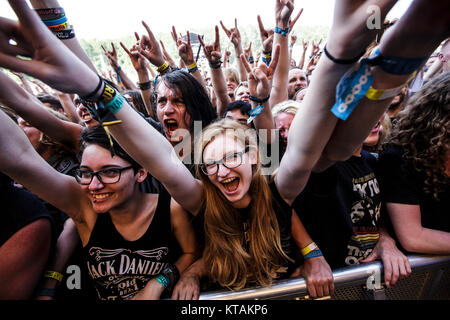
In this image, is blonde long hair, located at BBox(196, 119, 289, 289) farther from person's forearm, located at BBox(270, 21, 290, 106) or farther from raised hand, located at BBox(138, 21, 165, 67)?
raised hand, located at BBox(138, 21, 165, 67)

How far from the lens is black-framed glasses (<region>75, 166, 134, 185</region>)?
Result: 49.3 inches

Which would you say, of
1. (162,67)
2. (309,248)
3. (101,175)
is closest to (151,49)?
(162,67)

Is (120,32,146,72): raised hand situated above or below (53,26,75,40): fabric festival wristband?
→ below

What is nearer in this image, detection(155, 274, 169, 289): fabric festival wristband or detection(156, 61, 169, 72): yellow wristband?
detection(155, 274, 169, 289): fabric festival wristband

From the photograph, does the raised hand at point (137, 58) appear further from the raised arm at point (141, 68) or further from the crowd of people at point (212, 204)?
the crowd of people at point (212, 204)

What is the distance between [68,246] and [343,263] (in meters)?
1.90

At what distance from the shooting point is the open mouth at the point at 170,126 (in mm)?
2082

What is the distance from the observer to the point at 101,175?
4.14 feet

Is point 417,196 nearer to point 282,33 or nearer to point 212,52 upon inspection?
point 282,33

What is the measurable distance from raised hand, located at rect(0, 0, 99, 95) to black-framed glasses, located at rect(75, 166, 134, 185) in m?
0.66

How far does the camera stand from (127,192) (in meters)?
1.31

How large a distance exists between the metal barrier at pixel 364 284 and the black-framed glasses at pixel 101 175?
2.85 feet

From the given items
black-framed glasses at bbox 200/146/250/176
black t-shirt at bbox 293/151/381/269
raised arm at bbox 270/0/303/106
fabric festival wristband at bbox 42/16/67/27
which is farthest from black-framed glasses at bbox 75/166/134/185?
raised arm at bbox 270/0/303/106

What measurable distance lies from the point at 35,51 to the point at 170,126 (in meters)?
1.47
